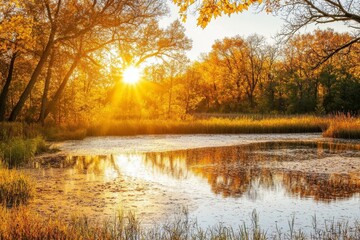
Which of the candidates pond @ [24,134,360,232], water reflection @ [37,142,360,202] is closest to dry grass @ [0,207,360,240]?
pond @ [24,134,360,232]

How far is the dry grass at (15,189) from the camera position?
6516 mm

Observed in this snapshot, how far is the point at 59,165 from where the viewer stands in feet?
36.0

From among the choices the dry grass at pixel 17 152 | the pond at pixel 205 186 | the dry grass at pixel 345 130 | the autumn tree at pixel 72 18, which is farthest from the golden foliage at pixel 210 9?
the dry grass at pixel 345 130

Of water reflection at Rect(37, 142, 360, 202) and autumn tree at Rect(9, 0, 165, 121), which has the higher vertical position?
autumn tree at Rect(9, 0, 165, 121)

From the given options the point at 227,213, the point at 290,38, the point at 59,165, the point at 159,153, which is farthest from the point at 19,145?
the point at 290,38

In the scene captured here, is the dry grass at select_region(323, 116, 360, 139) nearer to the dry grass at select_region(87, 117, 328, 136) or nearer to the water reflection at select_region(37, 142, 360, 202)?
the dry grass at select_region(87, 117, 328, 136)

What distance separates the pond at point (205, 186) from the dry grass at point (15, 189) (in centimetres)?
21

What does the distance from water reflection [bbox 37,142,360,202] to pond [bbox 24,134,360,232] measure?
0.06ft

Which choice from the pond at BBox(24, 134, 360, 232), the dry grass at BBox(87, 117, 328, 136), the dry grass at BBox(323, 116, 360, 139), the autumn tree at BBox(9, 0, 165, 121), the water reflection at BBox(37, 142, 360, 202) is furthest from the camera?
the dry grass at BBox(87, 117, 328, 136)

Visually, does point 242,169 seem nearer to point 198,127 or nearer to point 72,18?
point 72,18

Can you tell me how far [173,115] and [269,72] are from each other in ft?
94.6

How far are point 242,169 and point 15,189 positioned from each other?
5.31 meters

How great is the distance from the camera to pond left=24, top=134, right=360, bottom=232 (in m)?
6.04

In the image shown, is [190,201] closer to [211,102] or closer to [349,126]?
[349,126]
